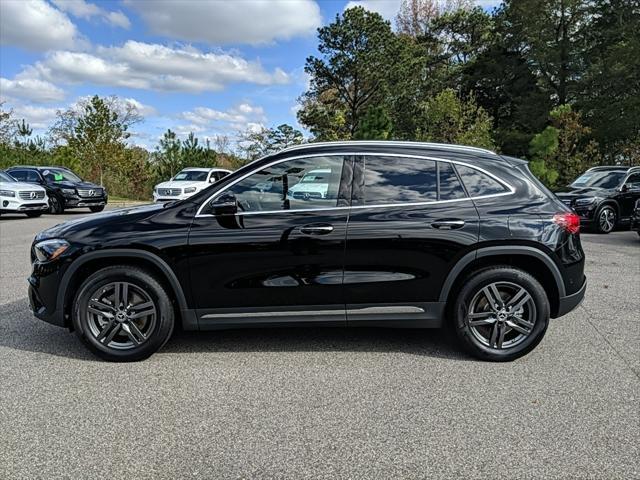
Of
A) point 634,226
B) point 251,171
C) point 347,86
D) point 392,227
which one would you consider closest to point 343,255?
point 392,227

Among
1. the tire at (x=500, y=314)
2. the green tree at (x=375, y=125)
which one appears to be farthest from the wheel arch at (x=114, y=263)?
the green tree at (x=375, y=125)

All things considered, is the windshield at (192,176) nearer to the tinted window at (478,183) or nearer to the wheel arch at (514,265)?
the tinted window at (478,183)

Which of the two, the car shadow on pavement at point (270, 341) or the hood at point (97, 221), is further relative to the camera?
the car shadow on pavement at point (270, 341)

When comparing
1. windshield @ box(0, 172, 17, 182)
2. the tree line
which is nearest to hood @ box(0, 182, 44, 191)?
windshield @ box(0, 172, 17, 182)

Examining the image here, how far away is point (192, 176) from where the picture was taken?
19203 millimetres

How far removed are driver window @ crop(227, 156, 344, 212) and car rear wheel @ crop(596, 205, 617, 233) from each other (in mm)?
11081

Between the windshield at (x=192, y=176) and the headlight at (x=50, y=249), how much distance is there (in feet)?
48.8

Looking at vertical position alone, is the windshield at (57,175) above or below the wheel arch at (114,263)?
above

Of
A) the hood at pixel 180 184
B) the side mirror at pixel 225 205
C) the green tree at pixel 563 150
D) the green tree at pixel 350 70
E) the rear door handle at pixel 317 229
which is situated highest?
the green tree at pixel 350 70

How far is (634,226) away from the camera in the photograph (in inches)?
422

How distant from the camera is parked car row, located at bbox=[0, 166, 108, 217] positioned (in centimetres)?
1566

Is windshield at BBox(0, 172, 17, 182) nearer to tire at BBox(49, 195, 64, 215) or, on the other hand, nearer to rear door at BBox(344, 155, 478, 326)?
tire at BBox(49, 195, 64, 215)

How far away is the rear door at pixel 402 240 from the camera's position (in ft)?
13.0

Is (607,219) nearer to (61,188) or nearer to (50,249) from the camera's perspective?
(50,249)
